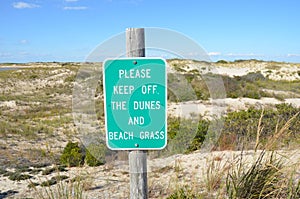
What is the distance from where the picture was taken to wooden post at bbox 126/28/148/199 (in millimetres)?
2369

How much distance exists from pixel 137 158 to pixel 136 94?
510 mm

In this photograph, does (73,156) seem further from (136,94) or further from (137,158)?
(136,94)

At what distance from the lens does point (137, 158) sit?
8.01ft

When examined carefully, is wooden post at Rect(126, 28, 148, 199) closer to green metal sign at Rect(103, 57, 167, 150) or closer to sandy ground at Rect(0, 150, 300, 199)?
green metal sign at Rect(103, 57, 167, 150)

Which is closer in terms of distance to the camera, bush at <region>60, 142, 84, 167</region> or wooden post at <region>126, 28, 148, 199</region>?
wooden post at <region>126, 28, 148, 199</region>

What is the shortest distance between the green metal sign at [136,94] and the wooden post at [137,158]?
11 cm

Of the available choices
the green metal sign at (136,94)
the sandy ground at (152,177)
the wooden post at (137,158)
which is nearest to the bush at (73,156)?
the sandy ground at (152,177)

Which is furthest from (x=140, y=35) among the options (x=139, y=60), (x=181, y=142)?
(x=181, y=142)

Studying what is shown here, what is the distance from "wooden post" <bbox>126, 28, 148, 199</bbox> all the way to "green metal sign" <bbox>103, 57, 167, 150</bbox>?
0.35 ft

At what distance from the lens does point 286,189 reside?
11.0ft

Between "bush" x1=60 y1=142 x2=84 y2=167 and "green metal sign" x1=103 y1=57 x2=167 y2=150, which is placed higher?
"green metal sign" x1=103 y1=57 x2=167 y2=150

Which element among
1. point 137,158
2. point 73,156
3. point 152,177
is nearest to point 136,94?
point 137,158

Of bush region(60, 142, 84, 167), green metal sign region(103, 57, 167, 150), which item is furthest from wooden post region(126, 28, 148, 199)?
bush region(60, 142, 84, 167)

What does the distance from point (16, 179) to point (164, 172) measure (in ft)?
10.2
